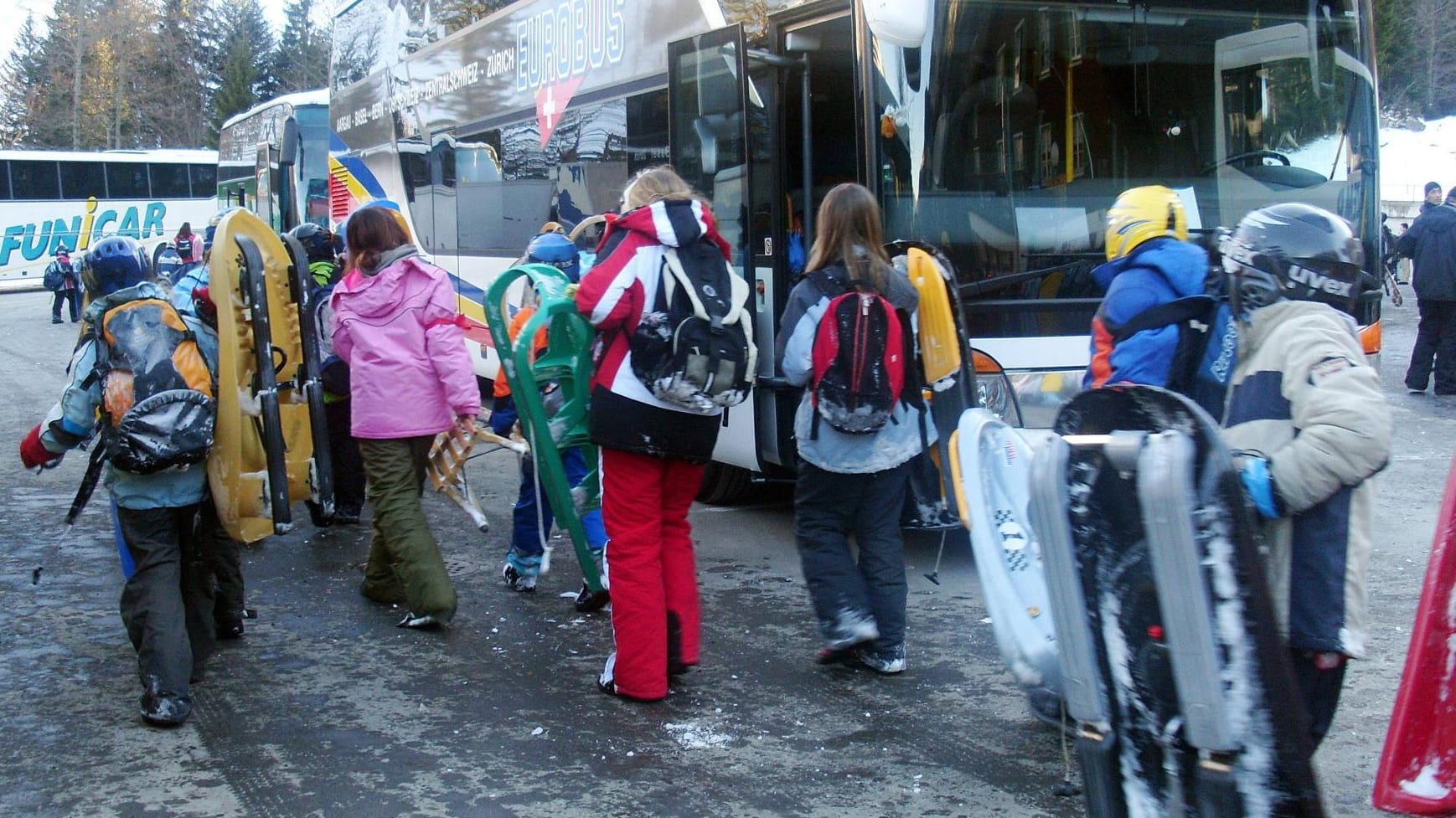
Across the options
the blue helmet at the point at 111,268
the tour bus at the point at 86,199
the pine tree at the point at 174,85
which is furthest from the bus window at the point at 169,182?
the blue helmet at the point at 111,268

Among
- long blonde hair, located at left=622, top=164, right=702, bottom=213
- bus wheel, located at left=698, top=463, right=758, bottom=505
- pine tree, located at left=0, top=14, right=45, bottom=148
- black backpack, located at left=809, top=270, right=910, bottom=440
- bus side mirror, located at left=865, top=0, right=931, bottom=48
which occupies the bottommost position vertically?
bus wheel, located at left=698, top=463, right=758, bottom=505

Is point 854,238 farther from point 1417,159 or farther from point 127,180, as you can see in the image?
→ point 1417,159

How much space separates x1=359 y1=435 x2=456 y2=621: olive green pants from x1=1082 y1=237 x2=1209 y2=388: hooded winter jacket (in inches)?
107

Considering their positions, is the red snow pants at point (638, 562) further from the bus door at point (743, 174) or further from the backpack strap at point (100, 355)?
the bus door at point (743, 174)

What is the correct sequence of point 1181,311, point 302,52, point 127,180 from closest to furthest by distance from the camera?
point 1181,311 < point 127,180 < point 302,52

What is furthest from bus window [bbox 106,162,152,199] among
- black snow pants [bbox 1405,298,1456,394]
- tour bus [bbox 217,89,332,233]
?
black snow pants [bbox 1405,298,1456,394]

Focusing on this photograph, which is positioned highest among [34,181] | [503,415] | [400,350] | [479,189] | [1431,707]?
[34,181]

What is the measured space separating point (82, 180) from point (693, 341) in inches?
1627

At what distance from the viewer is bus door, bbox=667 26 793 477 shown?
23.6 feet

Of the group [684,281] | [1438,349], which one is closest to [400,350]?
[684,281]

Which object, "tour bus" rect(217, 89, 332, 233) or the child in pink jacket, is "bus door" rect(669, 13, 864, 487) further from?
"tour bus" rect(217, 89, 332, 233)

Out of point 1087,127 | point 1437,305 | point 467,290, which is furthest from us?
point 1437,305

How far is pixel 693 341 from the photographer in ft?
15.1

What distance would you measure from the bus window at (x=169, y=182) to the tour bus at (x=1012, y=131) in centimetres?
3834
